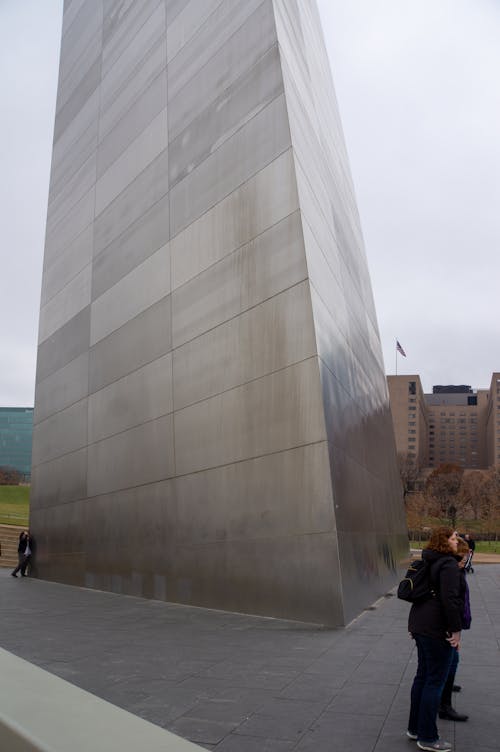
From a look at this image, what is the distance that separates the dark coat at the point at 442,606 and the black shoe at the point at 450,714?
0.98m

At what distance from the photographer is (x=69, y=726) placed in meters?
2.99

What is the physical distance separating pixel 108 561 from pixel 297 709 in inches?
496

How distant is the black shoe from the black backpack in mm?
1117

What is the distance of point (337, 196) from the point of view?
20188 mm

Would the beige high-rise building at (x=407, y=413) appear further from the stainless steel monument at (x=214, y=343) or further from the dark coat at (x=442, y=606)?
the dark coat at (x=442, y=606)

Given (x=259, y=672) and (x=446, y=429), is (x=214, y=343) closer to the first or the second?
(x=259, y=672)

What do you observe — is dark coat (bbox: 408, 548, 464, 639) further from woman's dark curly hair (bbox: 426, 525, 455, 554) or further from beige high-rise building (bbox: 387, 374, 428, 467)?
beige high-rise building (bbox: 387, 374, 428, 467)

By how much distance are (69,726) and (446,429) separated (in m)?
206

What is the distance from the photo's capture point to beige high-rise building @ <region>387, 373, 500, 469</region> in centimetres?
15338

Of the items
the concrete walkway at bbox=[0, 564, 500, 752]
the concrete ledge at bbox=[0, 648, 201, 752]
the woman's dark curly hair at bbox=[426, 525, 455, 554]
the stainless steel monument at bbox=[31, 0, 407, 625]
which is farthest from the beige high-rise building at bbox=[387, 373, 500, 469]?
the concrete ledge at bbox=[0, 648, 201, 752]

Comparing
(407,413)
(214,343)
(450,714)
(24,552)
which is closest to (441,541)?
(450,714)

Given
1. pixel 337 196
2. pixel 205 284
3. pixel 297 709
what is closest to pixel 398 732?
pixel 297 709

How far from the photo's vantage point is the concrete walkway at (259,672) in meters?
5.04

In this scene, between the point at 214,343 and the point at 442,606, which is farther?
the point at 214,343
